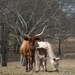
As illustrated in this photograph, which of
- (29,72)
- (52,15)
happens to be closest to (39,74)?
(29,72)

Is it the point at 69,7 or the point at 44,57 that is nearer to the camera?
the point at 44,57

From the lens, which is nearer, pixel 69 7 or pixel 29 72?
pixel 29 72

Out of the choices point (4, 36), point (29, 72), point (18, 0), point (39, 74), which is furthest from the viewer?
point (4, 36)

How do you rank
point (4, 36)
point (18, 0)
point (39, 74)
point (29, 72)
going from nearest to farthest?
1. point (39, 74)
2. point (29, 72)
3. point (18, 0)
4. point (4, 36)

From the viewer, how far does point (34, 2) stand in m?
29.3

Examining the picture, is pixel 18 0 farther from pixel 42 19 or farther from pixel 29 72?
pixel 29 72

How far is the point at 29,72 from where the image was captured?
15.9 meters

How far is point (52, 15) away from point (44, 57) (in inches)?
506

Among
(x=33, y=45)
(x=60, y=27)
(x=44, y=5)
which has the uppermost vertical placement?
(x=44, y=5)

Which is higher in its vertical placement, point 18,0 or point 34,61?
point 18,0

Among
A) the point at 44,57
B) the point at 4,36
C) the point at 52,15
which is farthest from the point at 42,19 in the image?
the point at 44,57

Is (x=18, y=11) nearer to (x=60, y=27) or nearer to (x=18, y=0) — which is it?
(x=18, y=0)

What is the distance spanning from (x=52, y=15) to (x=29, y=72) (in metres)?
13.6

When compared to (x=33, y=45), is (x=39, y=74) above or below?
below
